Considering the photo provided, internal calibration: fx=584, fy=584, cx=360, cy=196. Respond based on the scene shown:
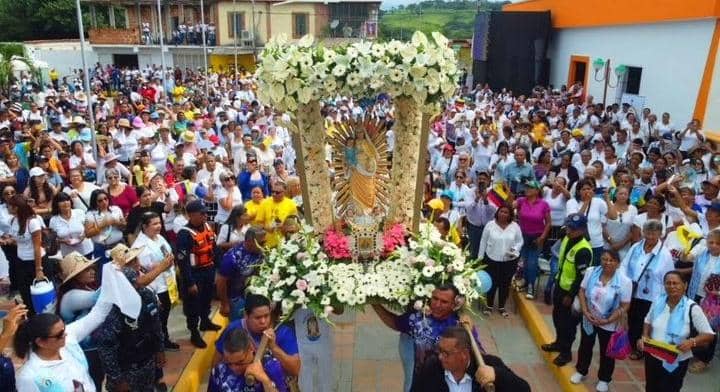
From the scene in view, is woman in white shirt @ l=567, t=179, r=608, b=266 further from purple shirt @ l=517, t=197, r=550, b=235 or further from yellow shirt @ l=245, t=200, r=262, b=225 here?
yellow shirt @ l=245, t=200, r=262, b=225

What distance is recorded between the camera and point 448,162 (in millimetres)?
10547

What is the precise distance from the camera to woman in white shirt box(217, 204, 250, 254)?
21.4 ft

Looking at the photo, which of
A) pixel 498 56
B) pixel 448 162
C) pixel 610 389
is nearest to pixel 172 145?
pixel 448 162

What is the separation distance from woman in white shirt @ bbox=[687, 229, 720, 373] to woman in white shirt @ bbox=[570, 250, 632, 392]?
2.93 feet

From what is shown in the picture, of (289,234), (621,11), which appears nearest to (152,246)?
(289,234)

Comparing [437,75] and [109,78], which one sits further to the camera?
[109,78]

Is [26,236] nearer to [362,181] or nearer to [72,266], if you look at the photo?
[72,266]

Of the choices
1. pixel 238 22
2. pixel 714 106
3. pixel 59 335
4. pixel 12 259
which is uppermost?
pixel 238 22

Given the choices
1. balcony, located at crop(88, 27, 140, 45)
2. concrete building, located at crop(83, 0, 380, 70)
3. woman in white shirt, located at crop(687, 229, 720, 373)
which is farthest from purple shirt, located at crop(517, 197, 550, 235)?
balcony, located at crop(88, 27, 140, 45)

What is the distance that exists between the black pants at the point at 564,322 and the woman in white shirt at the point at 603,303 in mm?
310

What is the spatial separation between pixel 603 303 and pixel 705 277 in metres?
1.18

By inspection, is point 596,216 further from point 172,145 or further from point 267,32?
point 267,32

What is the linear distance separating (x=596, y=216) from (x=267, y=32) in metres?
38.1

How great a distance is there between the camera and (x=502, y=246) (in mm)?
7074
